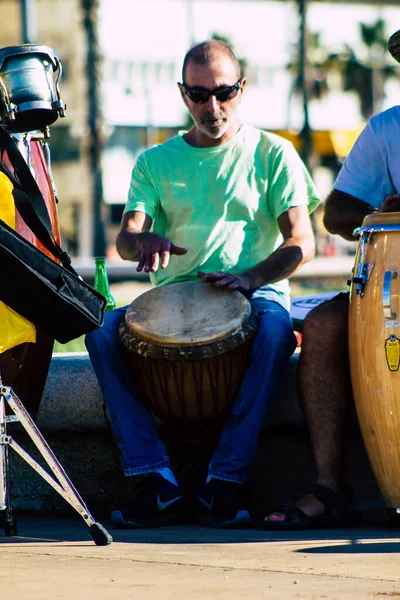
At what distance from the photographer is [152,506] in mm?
4320

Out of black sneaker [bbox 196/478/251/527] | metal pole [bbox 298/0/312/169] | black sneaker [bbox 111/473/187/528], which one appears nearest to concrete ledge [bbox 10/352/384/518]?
black sneaker [bbox 196/478/251/527]

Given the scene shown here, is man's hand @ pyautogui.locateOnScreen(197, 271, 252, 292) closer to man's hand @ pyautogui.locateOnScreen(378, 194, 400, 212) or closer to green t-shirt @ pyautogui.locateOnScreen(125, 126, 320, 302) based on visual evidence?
green t-shirt @ pyautogui.locateOnScreen(125, 126, 320, 302)

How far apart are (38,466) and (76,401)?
89 cm

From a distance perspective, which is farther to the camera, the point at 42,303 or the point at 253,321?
the point at 253,321

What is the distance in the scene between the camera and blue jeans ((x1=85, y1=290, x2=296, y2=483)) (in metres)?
4.33

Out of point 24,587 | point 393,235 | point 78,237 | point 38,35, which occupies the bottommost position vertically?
point 78,237

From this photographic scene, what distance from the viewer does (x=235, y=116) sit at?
488 centimetres

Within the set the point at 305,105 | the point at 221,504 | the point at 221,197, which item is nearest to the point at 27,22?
the point at 221,197

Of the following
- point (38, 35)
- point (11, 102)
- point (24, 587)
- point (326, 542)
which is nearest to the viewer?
point (24, 587)

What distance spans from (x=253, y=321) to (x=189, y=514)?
733mm

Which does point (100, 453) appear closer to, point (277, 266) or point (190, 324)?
point (190, 324)

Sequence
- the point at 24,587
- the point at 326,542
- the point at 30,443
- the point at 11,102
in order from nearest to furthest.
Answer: the point at 24,587
the point at 326,542
the point at 11,102
the point at 30,443

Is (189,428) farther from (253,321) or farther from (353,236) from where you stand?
(353,236)

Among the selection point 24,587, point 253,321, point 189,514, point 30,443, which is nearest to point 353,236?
point 253,321
